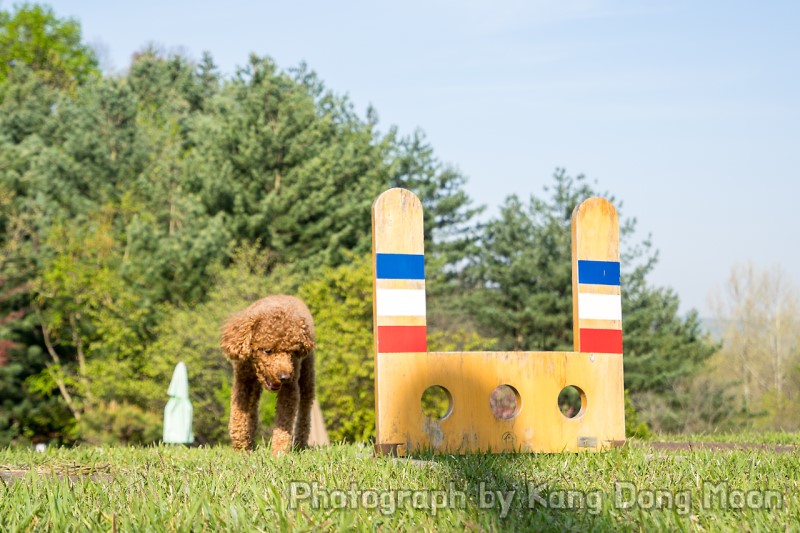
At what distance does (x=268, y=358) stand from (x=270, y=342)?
11 centimetres

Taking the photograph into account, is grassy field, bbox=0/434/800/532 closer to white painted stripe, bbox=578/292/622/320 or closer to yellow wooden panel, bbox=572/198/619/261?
white painted stripe, bbox=578/292/622/320

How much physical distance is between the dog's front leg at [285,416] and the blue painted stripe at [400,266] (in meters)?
1.15

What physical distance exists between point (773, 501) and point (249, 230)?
26612 millimetres

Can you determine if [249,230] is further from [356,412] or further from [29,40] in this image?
[29,40]

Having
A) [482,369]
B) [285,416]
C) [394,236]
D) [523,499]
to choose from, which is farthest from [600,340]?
[523,499]

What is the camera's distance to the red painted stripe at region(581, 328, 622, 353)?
5727 millimetres

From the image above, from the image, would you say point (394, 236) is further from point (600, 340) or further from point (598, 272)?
point (600, 340)

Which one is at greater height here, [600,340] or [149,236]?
[149,236]

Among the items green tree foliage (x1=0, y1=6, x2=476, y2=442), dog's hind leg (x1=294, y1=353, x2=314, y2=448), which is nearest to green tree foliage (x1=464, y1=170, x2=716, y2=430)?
green tree foliage (x1=0, y1=6, x2=476, y2=442)

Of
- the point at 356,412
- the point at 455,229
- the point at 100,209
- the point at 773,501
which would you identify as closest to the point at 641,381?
the point at 455,229

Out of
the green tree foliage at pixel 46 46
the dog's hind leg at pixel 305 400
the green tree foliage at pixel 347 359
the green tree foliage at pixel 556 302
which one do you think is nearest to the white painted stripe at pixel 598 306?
the dog's hind leg at pixel 305 400

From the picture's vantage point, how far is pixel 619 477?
12.2 ft

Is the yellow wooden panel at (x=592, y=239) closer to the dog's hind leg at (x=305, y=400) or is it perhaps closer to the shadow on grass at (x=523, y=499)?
the shadow on grass at (x=523, y=499)

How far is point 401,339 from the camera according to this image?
528cm
